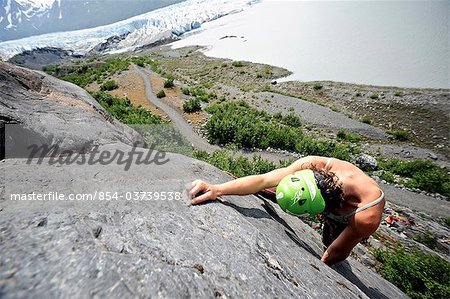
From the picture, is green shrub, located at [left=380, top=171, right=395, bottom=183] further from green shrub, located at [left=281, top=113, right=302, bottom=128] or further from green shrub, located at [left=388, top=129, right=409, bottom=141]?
green shrub, located at [left=281, top=113, right=302, bottom=128]

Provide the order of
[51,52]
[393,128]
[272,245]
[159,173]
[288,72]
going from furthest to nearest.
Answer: [51,52], [288,72], [393,128], [159,173], [272,245]

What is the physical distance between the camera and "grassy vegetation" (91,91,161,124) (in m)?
16.7

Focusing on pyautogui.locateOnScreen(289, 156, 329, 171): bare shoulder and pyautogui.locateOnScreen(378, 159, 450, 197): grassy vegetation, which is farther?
pyautogui.locateOnScreen(378, 159, 450, 197): grassy vegetation

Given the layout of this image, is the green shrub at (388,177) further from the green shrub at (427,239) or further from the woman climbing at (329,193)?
the woman climbing at (329,193)

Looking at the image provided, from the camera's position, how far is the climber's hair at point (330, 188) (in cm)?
290

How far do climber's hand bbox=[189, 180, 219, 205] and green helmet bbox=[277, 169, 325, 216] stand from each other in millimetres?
804

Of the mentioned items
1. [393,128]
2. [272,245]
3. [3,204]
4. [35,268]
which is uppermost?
[35,268]

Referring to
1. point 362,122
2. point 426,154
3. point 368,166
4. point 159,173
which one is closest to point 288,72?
point 362,122

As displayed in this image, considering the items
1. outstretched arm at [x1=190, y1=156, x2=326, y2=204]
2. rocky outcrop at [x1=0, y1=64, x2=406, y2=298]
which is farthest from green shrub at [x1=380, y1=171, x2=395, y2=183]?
outstretched arm at [x1=190, y1=156, x2=326, y2=204]

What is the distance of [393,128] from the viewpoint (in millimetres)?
23188

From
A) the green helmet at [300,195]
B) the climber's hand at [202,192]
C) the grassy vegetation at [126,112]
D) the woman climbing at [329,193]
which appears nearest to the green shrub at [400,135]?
the grassy vegetation at [126,112]

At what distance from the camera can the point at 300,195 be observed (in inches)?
109

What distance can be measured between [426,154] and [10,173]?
73.5 ft

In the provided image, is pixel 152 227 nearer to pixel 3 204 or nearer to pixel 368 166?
pixel 3 204
